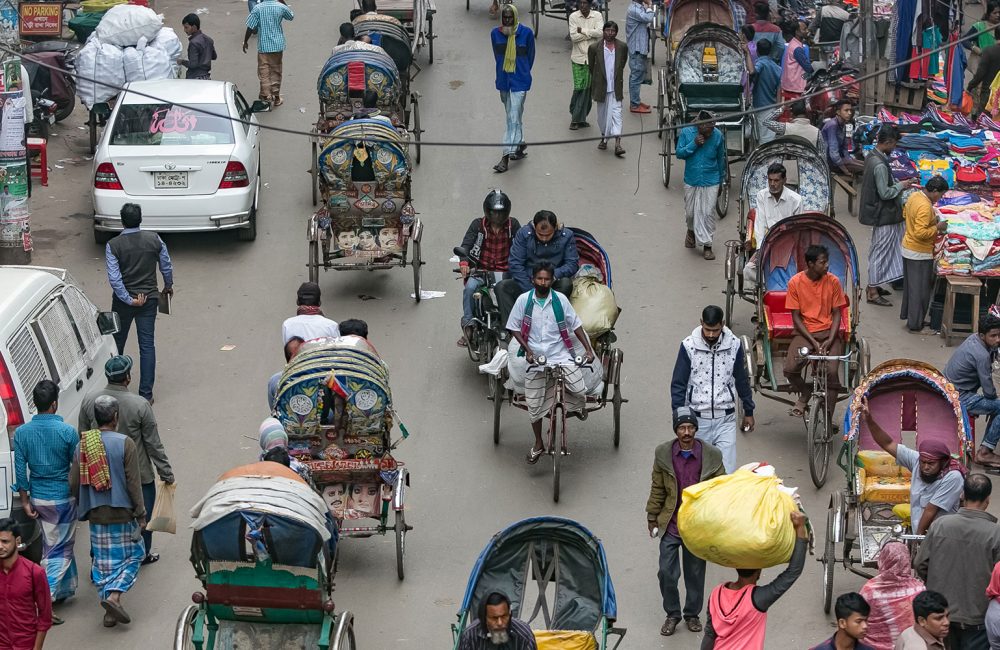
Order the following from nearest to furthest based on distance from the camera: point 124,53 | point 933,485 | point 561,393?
point 933,485
point 561,393
point 124,53

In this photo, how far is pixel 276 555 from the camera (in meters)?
9.54

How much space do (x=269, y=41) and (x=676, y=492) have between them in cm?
1324

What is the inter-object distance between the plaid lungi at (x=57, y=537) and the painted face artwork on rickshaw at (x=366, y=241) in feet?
19.5

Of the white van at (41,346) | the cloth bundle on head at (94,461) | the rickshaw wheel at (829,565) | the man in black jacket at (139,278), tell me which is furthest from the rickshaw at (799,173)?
the cloth bundle on head at (94,461)

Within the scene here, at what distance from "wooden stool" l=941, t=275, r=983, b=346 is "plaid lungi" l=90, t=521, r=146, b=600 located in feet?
29.0

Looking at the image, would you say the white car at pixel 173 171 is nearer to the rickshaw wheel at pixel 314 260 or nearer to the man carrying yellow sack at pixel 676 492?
the rickshaw wheel at pixel 314 260

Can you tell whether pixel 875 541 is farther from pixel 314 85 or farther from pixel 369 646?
pixel 314 85

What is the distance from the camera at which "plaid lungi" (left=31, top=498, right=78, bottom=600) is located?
1112cm

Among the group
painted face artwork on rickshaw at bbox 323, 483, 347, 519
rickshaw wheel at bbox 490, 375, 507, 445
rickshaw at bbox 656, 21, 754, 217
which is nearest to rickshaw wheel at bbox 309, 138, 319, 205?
rickshaw at bbox 656, 21, 754, 217

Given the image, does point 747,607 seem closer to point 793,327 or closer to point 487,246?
point 793,327

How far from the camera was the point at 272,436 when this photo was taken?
425 inches

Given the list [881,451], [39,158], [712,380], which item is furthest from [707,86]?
[712,380]

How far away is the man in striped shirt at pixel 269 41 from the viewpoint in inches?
872

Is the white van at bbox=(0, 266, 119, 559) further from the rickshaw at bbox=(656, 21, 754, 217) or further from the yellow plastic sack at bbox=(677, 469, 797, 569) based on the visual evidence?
the rickshaw at bbox=(656, 21, 754, 217)
